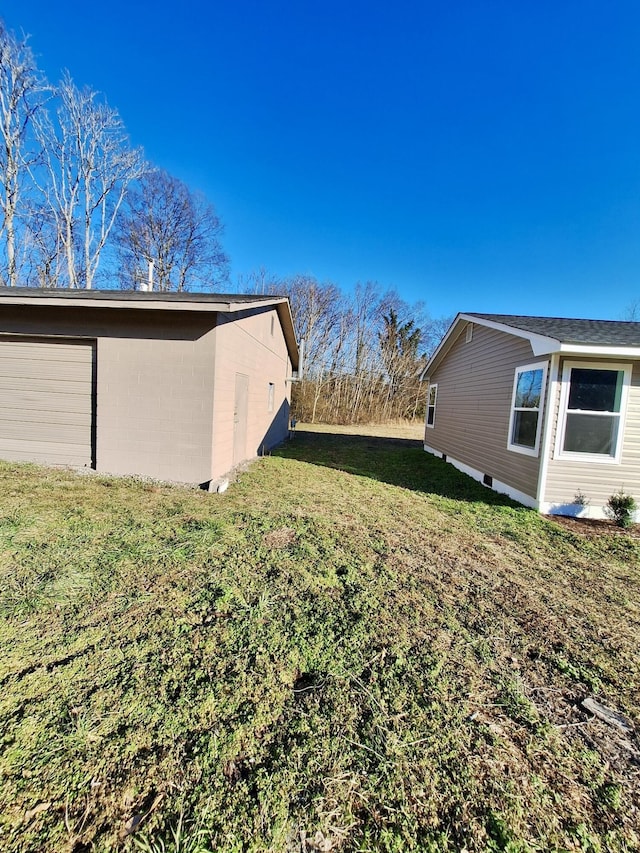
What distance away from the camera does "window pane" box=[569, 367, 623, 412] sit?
5.61m

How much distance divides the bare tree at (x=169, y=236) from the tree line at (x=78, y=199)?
0.06 meters

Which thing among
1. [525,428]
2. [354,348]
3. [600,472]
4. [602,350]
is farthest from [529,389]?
[354,348]

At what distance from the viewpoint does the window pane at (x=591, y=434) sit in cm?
567

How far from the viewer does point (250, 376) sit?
826cm

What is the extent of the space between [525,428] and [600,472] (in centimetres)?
130

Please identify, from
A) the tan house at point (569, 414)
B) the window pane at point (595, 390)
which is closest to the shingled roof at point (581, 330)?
the tan house at point (569, 414)

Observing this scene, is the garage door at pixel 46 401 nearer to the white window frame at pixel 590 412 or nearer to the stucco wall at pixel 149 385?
the stucco wall at pixel 149 385

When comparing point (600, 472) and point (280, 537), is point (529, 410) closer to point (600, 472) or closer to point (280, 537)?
point (600, 472)

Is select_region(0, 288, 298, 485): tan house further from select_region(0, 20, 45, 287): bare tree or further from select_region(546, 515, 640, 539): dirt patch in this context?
select_region(0, 20, 45, 287): bare tree

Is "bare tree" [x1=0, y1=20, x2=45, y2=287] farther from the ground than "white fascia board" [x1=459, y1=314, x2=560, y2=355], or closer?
farther from the ground

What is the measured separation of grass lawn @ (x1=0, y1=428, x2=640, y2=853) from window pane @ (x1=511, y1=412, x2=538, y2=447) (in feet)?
7.94

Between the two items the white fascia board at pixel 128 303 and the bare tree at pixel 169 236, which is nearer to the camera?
the white fascia board at pixel 128 303

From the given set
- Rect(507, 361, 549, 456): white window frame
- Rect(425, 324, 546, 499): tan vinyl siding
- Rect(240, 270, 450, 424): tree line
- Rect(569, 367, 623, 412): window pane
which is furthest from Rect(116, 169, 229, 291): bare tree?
Rect(569, 367, 623, 412): window pane

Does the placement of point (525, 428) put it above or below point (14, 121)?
below
